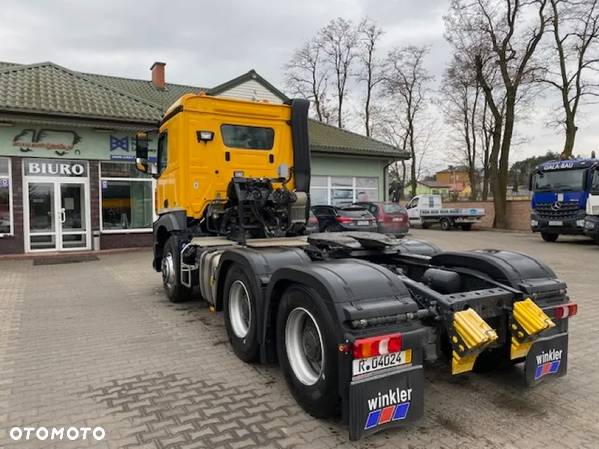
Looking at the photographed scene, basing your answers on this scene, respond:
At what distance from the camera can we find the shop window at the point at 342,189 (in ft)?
70.7

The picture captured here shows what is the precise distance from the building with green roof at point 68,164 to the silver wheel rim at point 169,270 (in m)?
8.19

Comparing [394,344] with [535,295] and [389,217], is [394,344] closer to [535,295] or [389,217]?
[535,295]

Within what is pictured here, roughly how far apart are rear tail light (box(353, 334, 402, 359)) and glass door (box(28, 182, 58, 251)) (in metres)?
13.9

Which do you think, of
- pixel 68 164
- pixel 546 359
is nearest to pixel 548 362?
pixel 546 359

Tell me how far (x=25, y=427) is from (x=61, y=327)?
2.96 metres

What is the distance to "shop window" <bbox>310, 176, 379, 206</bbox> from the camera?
21547 millimetres

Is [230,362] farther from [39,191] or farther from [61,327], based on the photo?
[39,191]

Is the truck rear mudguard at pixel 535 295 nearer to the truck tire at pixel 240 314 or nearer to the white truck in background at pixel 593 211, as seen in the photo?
the truck tire at pixel 240 314

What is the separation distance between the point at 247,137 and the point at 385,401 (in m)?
4.97

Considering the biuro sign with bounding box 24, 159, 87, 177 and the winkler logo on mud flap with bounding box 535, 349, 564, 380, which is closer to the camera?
the winkler logo on mud flap with bounding box 535, 349, 564, 380

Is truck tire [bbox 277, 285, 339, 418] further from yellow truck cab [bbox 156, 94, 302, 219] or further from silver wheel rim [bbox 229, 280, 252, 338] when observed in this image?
yellow truck cab [bbox 156, 94, 302, 219]

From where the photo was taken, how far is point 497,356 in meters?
4.27

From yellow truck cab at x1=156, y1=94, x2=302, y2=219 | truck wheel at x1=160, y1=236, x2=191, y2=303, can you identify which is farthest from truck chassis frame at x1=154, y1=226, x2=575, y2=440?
truck wheel at x1=160, y1=236, x2=191, y2=303

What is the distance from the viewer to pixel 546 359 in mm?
3732
